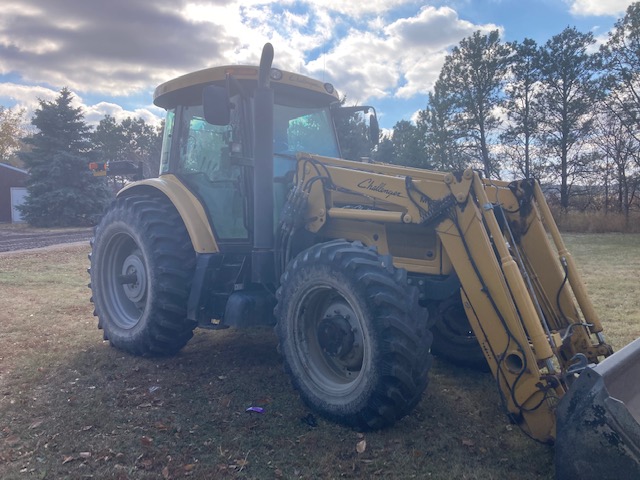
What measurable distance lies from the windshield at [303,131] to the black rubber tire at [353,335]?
1734 mm

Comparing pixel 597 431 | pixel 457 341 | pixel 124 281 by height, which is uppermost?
pixel 124 281

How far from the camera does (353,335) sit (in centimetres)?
399

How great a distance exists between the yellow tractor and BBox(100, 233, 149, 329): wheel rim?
0.06ft

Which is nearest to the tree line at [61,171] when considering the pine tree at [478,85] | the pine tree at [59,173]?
the pine tree at [59,173]

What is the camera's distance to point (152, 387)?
482 centimetres

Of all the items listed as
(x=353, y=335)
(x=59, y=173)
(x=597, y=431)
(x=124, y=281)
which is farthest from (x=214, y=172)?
(x=59, y=173)

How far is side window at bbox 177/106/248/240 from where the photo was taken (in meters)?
5.45

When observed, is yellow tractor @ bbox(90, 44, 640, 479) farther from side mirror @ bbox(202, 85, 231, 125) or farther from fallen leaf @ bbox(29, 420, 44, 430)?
fallen leaf @ bbox(29, 420, 44, 430)

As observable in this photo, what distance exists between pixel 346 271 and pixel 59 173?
2790cm

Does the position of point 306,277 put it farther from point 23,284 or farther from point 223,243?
point 23,284

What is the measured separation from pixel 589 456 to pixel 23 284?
33.5 ft

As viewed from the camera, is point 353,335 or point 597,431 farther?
point 353,335

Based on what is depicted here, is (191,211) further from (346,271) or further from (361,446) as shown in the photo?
(361,446)

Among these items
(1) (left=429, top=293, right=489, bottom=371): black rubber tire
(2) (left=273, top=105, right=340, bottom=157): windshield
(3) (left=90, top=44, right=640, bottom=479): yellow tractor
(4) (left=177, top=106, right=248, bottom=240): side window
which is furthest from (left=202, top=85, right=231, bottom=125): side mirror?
(1) (left=429, top=293, right=489, bottom=371): black rubber tire
